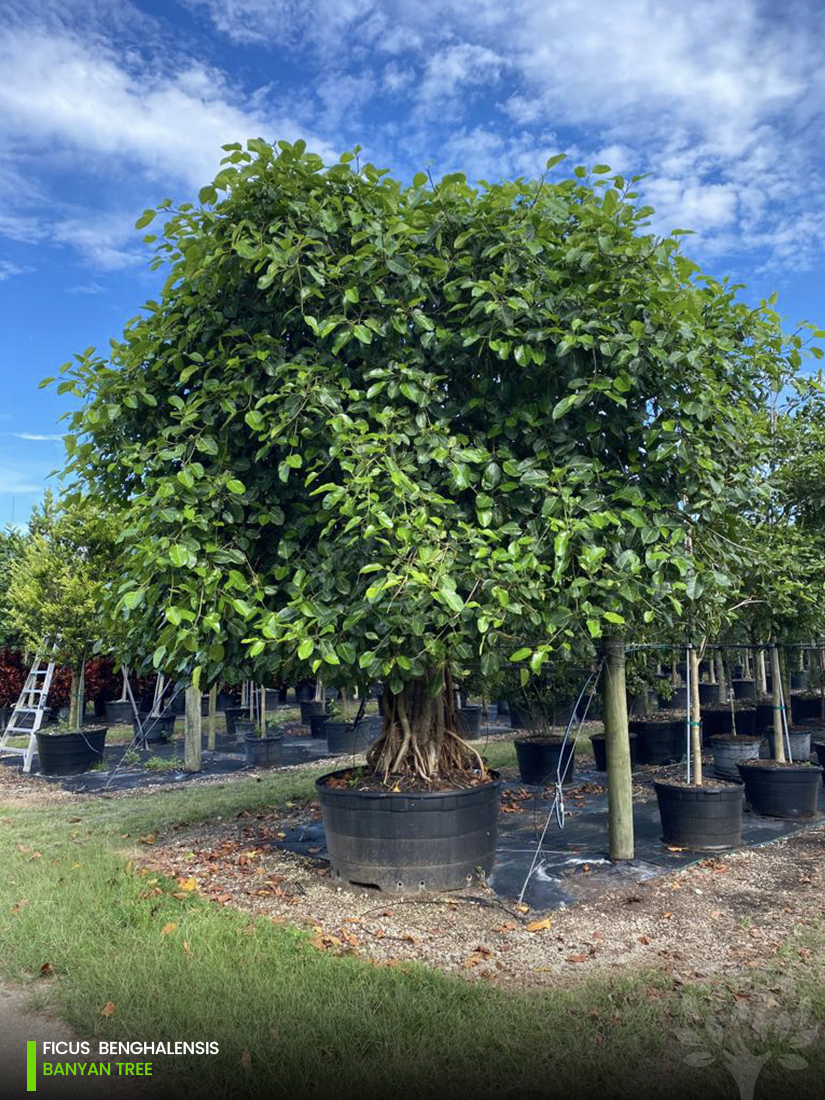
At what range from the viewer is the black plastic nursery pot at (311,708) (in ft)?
54.9

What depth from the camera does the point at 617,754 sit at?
6.11 metres

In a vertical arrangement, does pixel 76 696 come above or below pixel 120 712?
above

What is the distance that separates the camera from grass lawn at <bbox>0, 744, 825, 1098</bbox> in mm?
2957

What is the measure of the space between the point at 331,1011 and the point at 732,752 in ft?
24.2

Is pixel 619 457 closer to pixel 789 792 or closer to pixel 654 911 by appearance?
pixel 654 911

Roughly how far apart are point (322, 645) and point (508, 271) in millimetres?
2471

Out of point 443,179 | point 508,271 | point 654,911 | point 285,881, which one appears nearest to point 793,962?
point 654,911

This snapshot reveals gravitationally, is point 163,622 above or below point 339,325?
below

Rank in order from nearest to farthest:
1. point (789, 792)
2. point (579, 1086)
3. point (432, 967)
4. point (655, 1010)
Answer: point (579, 1086) → point (655, 1010) → point (432, 967) → point (789, 792)

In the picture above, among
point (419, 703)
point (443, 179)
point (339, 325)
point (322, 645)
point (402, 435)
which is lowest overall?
point (419, 703)

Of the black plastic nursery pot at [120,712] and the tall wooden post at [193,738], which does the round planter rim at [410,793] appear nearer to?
the tall wooden post at [193,738]

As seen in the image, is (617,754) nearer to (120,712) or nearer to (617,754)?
(617,754)

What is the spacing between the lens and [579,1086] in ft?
9.50

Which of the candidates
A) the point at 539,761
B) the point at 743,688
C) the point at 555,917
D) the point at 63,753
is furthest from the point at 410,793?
the point at 743,688
